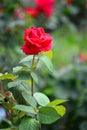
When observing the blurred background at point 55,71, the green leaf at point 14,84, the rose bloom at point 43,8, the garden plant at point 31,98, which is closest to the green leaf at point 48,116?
the garden plant at point 31,98

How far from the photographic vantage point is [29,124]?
1.40 m

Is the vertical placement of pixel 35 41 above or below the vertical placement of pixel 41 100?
above

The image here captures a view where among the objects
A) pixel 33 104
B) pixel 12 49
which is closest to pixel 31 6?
pixel 12 49

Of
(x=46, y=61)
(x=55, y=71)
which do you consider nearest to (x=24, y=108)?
(x=46, y=61)

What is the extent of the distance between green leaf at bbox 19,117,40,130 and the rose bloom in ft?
5.86

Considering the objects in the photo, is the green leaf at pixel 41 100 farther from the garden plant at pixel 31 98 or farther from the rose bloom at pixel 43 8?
the rose bloom at pixel 43 8

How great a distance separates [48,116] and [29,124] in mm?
60

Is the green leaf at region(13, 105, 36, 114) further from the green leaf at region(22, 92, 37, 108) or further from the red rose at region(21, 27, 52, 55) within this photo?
the red rose at region(21, 27, 52, 55)

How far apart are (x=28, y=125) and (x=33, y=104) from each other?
3.0 inches

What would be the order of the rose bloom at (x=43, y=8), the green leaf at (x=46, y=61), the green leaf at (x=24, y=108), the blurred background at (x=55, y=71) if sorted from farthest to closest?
1. the rose bloom at (x=43, y=8)
2. the blurred background at (x=55, y=71)
3. the green leaf at (x=46, y=61)
4. the green leaf at (x=24, y=108)

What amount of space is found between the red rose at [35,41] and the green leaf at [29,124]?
195mm

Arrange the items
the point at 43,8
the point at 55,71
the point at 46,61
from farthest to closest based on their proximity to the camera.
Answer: the point at 43,8, the point at 55,71, the point at 46,61

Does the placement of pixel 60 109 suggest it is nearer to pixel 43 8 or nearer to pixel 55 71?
pixel 55 71

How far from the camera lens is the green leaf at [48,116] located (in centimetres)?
141
